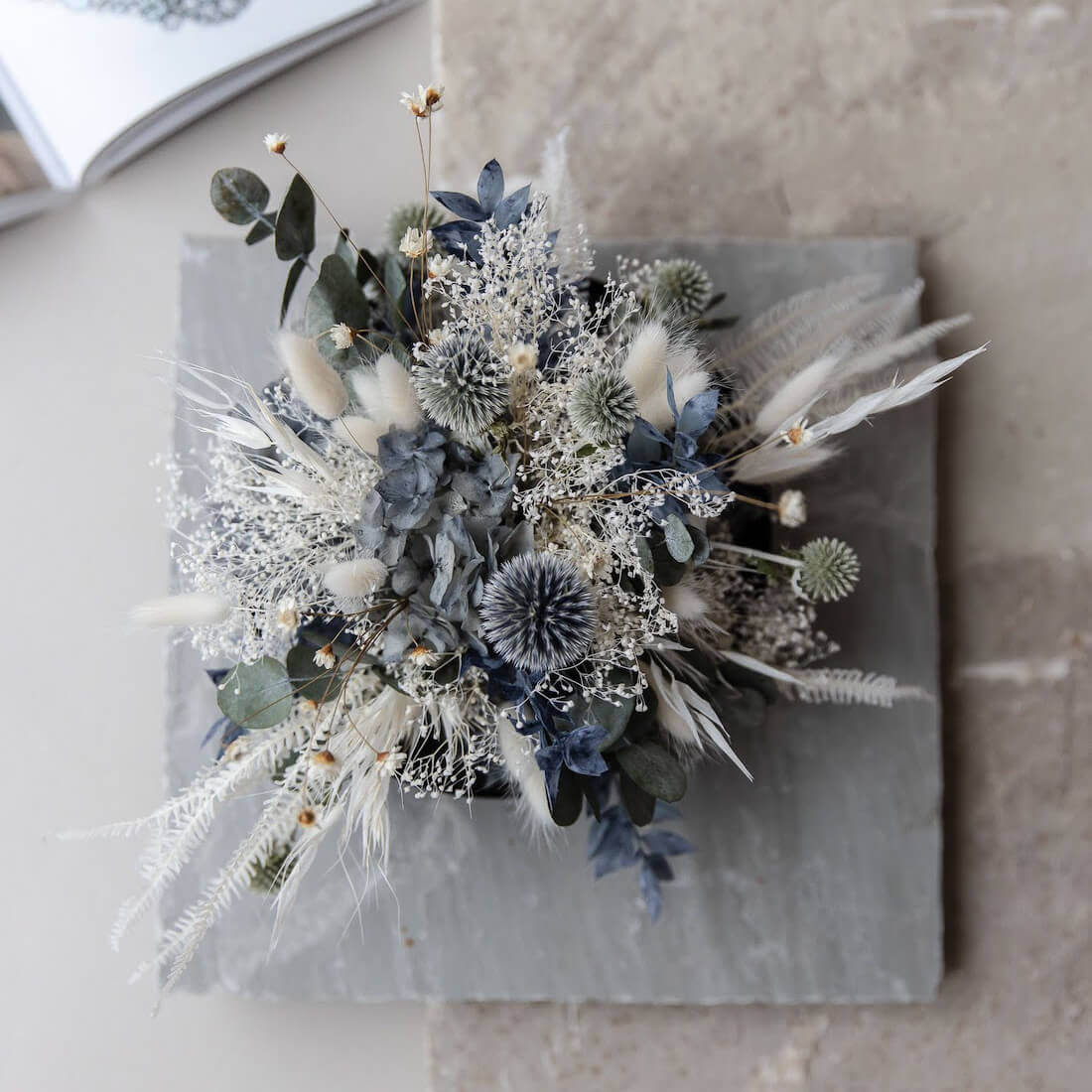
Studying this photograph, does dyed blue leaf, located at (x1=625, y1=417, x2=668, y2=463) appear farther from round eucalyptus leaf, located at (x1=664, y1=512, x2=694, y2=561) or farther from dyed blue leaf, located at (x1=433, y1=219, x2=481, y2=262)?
dyed blue leaf, located at (x1=433, y1=219, x2=481, y2=262)

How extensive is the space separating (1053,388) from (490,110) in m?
0.62

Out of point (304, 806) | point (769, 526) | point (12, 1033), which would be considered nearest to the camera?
point (304, 806)

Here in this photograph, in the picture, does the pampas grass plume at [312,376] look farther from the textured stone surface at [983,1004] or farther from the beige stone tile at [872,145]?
the textured stone surface at [983,1004]

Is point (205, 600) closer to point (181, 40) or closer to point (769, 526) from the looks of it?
point (769, 526)

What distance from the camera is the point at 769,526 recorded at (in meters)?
0.81

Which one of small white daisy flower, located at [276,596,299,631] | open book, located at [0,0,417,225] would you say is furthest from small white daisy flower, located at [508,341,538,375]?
open book, located at [0,0,417,225]

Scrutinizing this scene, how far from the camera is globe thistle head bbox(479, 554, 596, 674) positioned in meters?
0.57

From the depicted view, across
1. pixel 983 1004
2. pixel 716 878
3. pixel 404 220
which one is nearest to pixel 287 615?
pixel 404 220

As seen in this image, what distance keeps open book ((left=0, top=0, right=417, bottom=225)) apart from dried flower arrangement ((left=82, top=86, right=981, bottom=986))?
1.07 ft

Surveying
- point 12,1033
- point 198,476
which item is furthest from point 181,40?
point 12,1033

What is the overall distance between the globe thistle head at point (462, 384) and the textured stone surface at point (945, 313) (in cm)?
38

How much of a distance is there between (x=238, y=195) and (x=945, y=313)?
2.16 ft

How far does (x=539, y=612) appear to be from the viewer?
570 mm

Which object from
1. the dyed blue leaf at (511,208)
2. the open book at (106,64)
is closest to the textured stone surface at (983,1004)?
the dyed blue leaf at (511,208)
